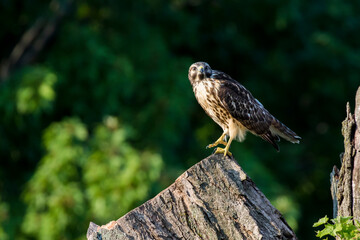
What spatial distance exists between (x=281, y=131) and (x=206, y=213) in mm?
2407

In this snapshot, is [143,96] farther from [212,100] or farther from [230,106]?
[230,106]

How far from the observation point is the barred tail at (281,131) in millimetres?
6277

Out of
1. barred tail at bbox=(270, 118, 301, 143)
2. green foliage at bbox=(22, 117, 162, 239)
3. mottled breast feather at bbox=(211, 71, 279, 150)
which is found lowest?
barred tail at bbox=(270, 118, 301, 143)

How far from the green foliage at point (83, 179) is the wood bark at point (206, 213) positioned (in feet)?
17.1

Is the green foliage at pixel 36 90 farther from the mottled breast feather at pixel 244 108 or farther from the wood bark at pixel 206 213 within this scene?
the wood bark at pixel 206 213

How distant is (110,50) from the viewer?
1097 centimetres

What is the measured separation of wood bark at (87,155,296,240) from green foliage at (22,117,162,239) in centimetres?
520

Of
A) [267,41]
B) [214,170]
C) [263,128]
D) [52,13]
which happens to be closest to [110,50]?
[52,13]

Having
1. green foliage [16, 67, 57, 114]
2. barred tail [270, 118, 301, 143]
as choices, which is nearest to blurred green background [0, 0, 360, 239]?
green foliage [16, 67, 57, 114]

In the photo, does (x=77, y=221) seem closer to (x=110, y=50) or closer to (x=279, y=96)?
(x=110, y=50)

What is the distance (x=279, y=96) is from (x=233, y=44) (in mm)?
1604

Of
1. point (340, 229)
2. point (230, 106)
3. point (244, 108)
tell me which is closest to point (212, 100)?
point (230, 106)

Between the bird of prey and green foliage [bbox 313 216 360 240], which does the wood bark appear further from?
the bird of prey

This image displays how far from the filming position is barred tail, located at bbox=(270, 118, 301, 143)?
6.28m
